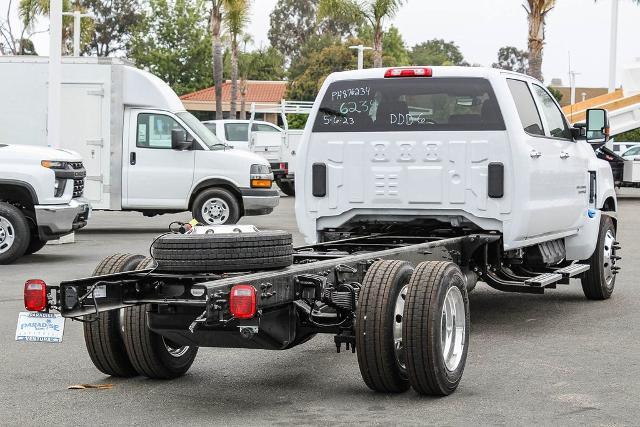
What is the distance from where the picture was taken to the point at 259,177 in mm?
19266

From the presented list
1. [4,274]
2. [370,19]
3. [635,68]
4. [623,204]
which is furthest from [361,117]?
[370,19]

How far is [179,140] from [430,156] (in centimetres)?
959

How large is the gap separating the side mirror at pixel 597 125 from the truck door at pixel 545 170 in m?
0.27

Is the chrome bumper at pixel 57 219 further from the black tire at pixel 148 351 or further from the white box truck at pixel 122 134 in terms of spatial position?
the black tire at pixel 148 351

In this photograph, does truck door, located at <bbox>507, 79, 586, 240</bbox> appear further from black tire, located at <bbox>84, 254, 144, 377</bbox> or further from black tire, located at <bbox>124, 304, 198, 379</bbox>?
black tire, located at <bbox>84, 254, 144, 377</bbox>

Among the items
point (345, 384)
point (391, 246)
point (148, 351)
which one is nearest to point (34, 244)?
point (391, 246)

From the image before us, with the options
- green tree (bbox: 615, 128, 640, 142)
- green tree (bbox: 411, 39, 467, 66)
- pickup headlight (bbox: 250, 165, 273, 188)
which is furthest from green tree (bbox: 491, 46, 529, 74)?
pickup headlight (bbox: 250, 165, 273, 188)

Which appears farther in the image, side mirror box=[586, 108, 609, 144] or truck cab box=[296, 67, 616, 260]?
side mirror box=[586, 108, 609, 144]

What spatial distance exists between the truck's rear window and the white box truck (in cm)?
917

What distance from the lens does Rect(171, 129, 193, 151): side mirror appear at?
18.5m

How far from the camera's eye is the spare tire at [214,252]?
21.5 ft

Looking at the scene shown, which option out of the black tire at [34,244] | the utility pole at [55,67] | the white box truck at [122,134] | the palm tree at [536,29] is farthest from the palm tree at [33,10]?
the black tire at [34,244]

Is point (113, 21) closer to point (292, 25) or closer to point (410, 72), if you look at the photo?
point (292, 25)

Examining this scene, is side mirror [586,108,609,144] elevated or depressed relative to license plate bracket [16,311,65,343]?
elevated
